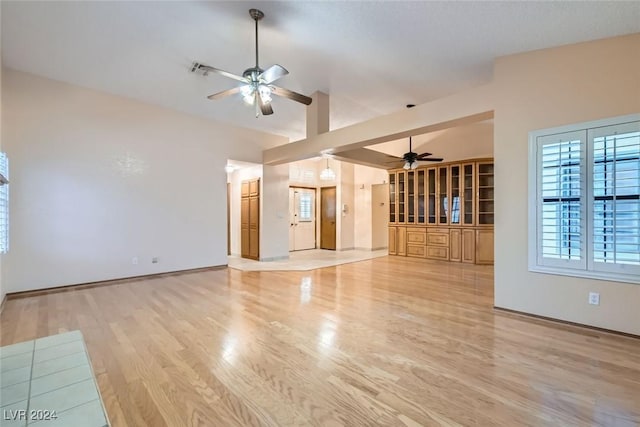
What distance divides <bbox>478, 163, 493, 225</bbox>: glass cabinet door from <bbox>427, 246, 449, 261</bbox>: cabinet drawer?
3.52 feet

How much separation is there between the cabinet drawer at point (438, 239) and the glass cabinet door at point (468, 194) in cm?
58

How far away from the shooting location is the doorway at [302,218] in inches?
380

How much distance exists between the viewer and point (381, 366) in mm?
2271

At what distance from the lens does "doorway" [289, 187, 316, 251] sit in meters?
9.66

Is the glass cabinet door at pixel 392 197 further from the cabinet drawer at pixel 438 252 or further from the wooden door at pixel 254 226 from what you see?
the wooden door at pixel 254 226

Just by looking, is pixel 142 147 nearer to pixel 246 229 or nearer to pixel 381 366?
pixel 246 229

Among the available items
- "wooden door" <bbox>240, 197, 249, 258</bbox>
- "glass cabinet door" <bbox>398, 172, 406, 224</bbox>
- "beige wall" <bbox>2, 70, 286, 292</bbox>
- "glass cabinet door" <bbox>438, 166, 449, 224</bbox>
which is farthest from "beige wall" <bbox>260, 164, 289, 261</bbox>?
"glass cabinet door" <bbox>438, 166, 449, 224</bbox>

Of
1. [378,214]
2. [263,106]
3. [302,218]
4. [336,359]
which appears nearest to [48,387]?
[336,359]

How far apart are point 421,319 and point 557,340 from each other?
1225 mm

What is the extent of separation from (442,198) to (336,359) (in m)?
6.18

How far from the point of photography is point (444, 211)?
24.5ft

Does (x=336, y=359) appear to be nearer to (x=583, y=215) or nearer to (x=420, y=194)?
(x=583, y=215)

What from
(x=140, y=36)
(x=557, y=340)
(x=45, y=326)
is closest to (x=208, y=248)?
(x=45, y=326)

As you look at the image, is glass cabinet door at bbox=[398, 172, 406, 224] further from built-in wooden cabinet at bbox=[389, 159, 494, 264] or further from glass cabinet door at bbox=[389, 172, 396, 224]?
glass cabinet door at bbox=[389, 172, 396, 224]
